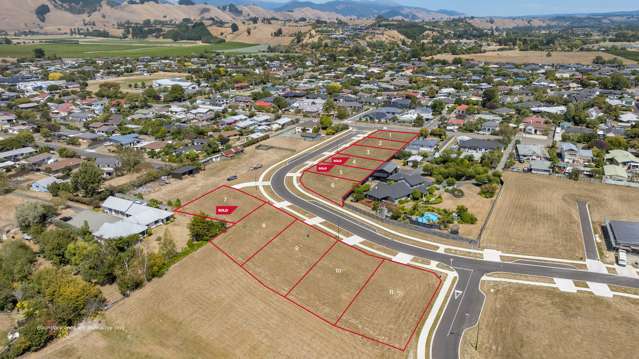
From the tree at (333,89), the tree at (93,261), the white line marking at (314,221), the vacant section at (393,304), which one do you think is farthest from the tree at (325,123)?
the tree at (93,261)

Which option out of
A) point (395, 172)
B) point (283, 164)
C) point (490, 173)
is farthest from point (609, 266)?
point (283, 164)

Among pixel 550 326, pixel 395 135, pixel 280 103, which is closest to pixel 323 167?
pixel 395 135

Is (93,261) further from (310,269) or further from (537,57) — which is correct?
(537,57)

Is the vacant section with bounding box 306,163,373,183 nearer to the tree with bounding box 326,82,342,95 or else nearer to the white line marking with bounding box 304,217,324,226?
the white line marking with bounding box 304,217,324,226

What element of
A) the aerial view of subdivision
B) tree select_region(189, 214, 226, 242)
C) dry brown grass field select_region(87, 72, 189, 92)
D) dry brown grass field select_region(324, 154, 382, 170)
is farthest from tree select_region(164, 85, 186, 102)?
tree select_region(189, 214, 226, 242)

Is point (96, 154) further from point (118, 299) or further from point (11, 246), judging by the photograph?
point (118, 299)

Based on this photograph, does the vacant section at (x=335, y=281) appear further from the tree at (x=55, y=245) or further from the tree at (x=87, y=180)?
the tree at (x=87, y=180)

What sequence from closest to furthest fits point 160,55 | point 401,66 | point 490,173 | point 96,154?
point 490,173 < point 96,154 < point 401,66 < point 160,55
